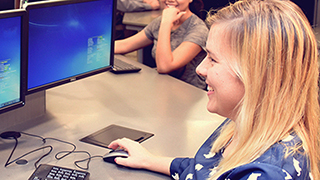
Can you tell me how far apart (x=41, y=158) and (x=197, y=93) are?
815 mm

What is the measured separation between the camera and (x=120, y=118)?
4.69 feet

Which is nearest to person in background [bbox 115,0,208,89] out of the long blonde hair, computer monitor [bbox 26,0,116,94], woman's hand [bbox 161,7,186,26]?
woman's hand [bbox 161,7,186,26]

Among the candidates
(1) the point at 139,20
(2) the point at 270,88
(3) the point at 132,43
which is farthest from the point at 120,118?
(1) the point at 139,20

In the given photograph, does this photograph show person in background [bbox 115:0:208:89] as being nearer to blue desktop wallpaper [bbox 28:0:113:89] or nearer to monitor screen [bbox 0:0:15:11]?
blue desktop wallpaper [bbox 28:0:113:89]

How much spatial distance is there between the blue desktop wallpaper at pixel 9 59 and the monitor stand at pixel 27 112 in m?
0.17

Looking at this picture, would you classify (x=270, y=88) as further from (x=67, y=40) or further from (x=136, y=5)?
(x=136, y=5)

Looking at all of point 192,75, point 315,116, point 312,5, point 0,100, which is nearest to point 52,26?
point 0,100

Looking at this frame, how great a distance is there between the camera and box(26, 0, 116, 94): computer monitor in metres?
1.22

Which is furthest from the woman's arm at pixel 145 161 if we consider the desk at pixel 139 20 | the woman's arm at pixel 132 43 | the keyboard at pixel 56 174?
the desk at pixel 139 20

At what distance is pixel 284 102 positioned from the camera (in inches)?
30.2

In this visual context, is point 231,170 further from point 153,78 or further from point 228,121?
point 153,78

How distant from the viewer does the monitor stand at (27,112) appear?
1287 millimetres

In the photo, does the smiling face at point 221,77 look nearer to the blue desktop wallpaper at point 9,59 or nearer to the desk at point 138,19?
the blue desktop wallpaper at point 9,59

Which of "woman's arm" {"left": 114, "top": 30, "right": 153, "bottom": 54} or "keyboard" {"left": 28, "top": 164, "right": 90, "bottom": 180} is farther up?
"woman's arm" {"left": 114, "top": 30, "right": 153, "bottom": 54}
